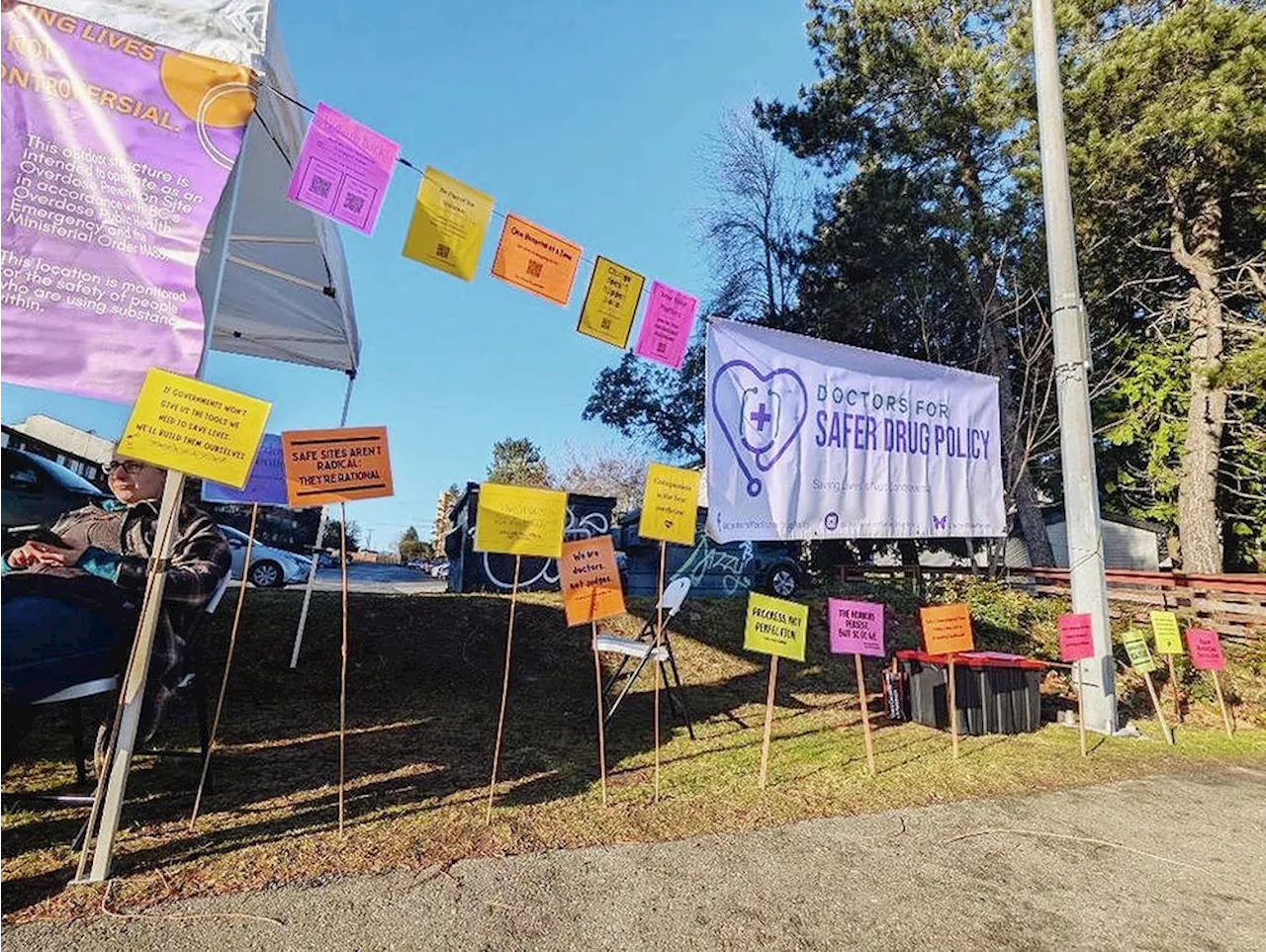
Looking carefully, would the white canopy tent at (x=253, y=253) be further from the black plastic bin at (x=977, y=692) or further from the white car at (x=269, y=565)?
the white car at (x=269, y=565)

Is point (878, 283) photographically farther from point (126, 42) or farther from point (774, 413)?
point (126, 42)

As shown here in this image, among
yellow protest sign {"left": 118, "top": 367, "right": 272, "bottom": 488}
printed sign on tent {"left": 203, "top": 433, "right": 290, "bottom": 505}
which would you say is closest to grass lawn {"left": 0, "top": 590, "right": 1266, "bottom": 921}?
printed sign on tent {"left": 203, "top": 433, "right": 290, "bottom": 505}

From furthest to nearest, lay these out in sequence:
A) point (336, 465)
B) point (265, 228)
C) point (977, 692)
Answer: point (977, 692)
point (265, 228)
point (336, 465)

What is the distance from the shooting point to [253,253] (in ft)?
17.2

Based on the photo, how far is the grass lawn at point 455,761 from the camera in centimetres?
266

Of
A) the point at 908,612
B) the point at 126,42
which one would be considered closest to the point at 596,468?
the point at 908,612

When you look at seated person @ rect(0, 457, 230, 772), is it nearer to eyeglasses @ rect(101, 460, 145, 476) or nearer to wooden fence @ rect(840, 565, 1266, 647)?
eyeglasses @ rect(101, 460, 145, 476)

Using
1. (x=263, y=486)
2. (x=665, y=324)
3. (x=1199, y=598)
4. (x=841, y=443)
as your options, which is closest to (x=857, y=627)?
(x=841, y=443)

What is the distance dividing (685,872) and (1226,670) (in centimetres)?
862

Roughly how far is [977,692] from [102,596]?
222 inches

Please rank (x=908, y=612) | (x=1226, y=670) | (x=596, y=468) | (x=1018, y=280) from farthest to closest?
(x=596, y=468), (x=1018, y=280), (x=908, y=612), (x=1226, y=670)

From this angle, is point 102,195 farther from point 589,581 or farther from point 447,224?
point 589,581

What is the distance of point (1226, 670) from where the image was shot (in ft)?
26.2

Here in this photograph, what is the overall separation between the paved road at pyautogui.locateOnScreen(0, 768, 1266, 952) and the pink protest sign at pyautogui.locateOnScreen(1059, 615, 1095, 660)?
178cm
